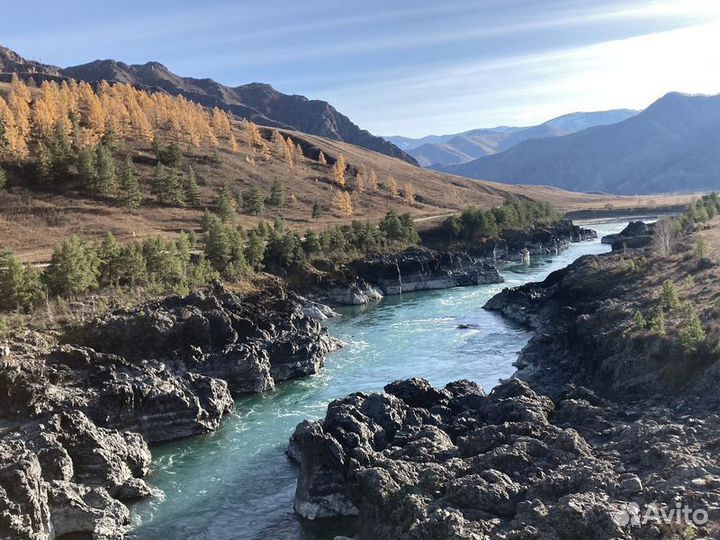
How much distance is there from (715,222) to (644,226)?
32.2m

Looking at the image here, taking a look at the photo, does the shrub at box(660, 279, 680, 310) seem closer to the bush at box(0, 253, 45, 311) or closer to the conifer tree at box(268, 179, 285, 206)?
the bush at box(0, 253, 45, 311)

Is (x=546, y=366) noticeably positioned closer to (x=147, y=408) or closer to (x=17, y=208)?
(x=147, y=408)

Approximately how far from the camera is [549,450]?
25422 millimetres

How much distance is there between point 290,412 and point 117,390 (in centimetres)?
1144

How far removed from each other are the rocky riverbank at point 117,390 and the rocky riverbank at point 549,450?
9.33 metres

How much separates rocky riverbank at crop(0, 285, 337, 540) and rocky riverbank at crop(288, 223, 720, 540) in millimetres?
9333

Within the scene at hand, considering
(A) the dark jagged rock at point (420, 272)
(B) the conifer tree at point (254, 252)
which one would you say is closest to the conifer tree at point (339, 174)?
(A) the dark jagged rock at point (420, 272)

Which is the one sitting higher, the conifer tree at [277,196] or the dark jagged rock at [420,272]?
the conifer tree at [277,196]

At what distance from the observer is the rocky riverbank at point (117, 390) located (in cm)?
2727

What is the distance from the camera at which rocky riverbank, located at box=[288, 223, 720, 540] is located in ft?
66.8

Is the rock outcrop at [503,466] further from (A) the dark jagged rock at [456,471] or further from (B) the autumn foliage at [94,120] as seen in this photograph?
(B) the autumn foliage at [94,120]

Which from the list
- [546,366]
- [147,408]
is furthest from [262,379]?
[546,366]

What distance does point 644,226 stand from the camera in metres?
130

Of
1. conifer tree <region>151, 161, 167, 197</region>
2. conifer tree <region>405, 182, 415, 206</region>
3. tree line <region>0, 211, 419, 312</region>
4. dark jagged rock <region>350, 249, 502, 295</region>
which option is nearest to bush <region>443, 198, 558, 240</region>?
tree line <region>0, 211, 419, 312</region>
